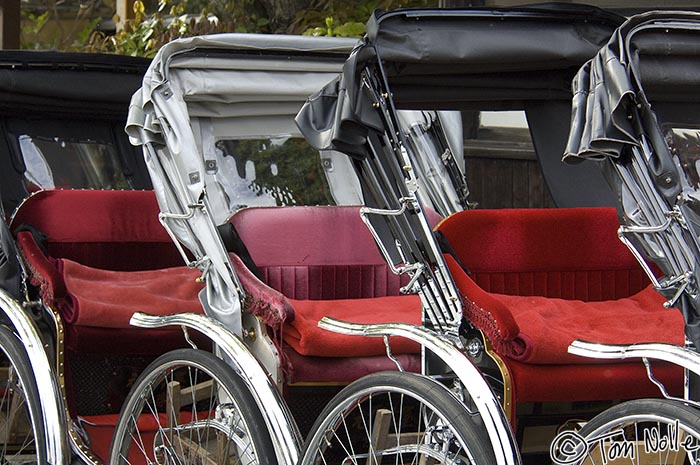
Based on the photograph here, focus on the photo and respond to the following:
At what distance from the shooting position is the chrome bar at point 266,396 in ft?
9.75

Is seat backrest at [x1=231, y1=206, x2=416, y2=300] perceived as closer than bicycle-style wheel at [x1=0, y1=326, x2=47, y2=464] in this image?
No

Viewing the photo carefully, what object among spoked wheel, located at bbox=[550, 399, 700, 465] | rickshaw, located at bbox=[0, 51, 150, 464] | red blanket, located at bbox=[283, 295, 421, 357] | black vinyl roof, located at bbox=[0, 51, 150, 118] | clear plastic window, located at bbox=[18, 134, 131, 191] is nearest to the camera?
spoked wheel, located at bbox=[550, 399, 700, 465]

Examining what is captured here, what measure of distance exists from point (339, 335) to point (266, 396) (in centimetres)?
36

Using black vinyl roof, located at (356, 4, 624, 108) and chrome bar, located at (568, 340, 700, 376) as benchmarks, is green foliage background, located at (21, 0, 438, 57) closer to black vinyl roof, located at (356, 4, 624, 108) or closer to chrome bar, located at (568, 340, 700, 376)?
black vinyl roof, located at (356, 4, 624, 108)

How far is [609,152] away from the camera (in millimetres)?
2631

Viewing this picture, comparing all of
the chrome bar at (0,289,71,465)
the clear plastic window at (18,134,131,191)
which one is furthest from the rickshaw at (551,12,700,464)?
the clear plastic window at (18,134,131,191)

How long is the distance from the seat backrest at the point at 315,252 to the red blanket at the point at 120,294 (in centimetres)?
32

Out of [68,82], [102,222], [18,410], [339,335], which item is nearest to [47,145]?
[68,82]

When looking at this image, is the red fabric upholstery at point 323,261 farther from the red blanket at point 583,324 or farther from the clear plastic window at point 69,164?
the clear plastic window at point 69,164

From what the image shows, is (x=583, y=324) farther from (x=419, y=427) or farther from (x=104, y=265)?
(x=104, y=265)

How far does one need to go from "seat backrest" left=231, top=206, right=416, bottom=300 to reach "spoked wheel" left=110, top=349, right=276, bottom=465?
514 mm

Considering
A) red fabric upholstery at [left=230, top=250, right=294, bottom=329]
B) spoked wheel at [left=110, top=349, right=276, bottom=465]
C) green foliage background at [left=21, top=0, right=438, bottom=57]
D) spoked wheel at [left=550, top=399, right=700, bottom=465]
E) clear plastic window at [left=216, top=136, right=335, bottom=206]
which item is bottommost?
spoked wheel at [left=550, top=399, right=700, bottom=465]

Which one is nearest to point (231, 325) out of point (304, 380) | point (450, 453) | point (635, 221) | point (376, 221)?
point (304, 380)

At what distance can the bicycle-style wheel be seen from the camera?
347 cm
